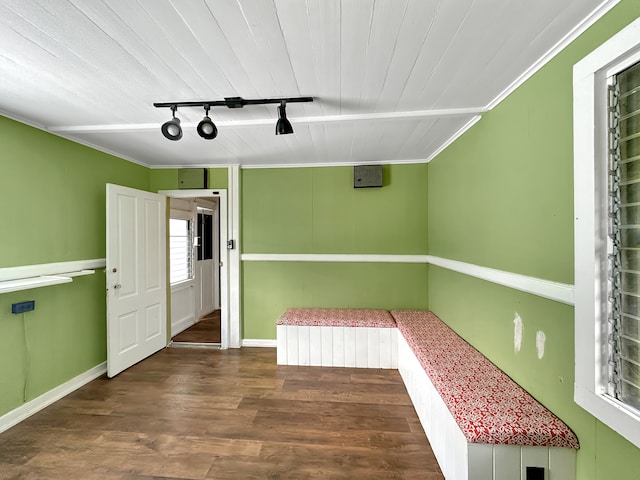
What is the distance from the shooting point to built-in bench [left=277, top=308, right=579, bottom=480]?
1.23 meters

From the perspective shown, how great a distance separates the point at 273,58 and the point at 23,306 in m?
2.62

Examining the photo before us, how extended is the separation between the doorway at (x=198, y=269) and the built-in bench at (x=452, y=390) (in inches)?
51.4

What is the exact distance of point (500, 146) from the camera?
1769mm

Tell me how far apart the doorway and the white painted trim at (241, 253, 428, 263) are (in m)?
0.42

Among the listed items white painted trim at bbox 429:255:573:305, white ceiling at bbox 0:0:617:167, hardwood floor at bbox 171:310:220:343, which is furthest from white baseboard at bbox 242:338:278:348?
white ceiling at bbox 0:0:617:167

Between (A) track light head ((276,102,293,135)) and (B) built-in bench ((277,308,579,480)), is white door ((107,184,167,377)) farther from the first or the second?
(A) track light head ((276,102,293,135))

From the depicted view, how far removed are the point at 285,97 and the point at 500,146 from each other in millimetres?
1464

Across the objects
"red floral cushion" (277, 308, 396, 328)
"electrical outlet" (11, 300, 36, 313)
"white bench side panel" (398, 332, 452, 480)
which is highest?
"electrical outlet" (11, 300, 36, 313)

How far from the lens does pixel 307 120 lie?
2.10 metres

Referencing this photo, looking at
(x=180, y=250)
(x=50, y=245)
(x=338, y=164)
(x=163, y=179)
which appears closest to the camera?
(x=50, y=245)

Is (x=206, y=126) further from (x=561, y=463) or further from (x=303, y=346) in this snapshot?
(x=561, y=463)

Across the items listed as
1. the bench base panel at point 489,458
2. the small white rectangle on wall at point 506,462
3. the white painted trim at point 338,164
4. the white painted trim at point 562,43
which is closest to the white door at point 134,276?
the white painted trim at point 338,164

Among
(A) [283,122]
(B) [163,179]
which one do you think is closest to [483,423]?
(A) [283,122]

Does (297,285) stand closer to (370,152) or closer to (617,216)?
(370,152)
